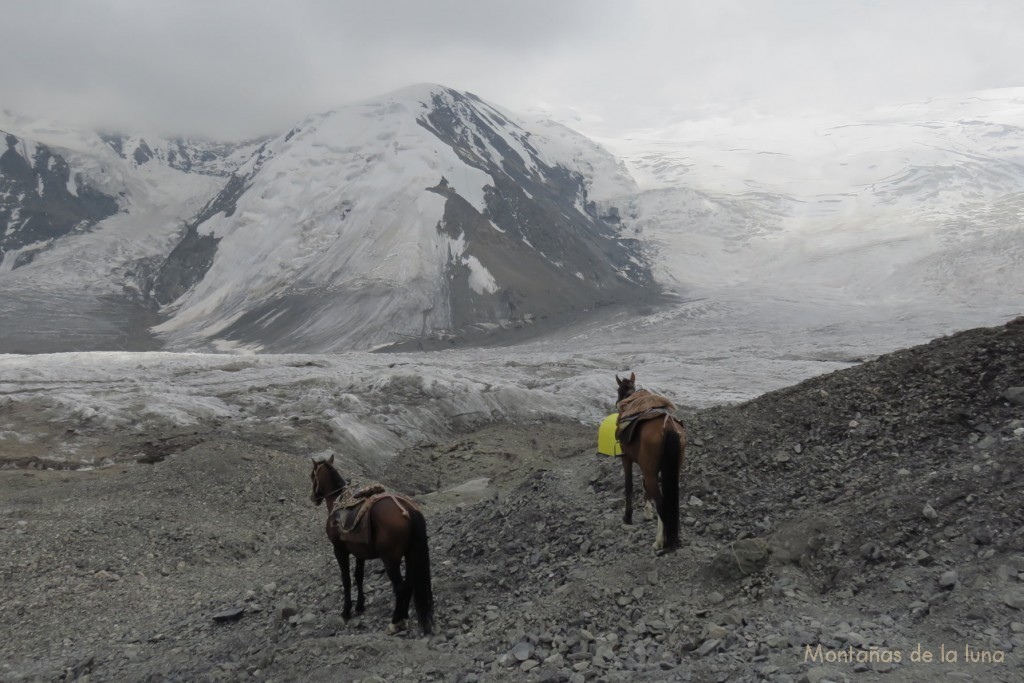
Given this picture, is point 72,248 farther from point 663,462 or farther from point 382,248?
point 663,462

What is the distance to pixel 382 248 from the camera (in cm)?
12262

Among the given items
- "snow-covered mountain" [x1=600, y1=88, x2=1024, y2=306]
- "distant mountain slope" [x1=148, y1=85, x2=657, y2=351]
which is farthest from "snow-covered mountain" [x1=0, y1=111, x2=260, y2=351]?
"snow-covered mountain" [x1=600, y1=88, x2=1024, y2=306]

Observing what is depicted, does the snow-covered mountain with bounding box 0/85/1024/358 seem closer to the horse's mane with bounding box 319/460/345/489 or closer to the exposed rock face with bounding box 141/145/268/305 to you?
the exposed rock face with bounding box 141/145/268/305

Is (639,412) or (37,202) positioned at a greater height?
(37,202)

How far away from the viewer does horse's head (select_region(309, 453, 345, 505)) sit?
996 centimetres

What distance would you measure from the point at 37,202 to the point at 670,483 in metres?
214

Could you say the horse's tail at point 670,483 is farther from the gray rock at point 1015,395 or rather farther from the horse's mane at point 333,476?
the gray rock at point 1015,395

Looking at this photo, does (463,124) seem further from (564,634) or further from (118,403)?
(564,634)

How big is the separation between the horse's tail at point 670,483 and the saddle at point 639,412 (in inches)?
10.3

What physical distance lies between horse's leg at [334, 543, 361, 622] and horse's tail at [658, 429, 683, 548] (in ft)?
13.4

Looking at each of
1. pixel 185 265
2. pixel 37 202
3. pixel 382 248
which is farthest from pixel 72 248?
pixel 382 248

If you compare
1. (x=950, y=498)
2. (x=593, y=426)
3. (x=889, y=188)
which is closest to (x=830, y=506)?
(x=950, y=498)

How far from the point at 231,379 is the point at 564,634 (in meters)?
44.0

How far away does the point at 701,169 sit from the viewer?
19062cm
